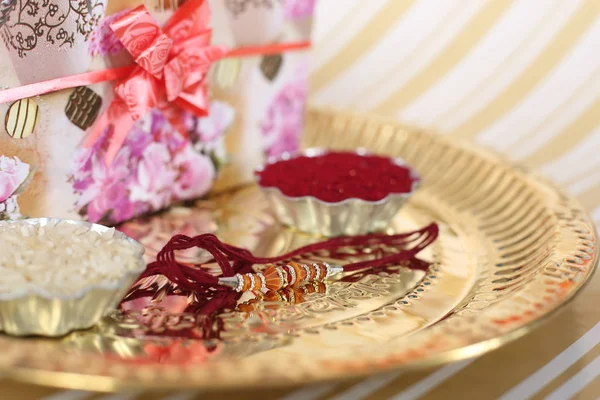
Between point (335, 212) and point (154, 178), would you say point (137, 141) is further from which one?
point (335, 212)

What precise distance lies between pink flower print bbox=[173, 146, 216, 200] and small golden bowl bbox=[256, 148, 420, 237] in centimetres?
12

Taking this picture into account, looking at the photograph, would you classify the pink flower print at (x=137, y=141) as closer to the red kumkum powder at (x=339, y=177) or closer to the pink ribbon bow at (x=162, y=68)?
the pink ribbon bow at (x=162, y=68)

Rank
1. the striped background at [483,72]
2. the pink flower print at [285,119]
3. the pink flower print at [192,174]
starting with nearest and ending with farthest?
the pink flower print at [192,174] < the pink flower print at [285,119] < the striped background at [483,72]

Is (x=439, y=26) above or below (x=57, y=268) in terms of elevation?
above

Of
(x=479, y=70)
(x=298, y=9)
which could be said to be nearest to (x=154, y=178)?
(x=298, y=9)

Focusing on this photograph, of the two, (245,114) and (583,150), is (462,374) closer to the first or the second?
(245,114)

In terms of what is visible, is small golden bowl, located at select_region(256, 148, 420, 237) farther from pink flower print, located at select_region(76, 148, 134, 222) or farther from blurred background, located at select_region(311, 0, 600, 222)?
blurred background, located at select_region(311, 0, 600, 222)

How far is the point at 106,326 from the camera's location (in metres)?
0.78

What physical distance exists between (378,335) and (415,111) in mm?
1060

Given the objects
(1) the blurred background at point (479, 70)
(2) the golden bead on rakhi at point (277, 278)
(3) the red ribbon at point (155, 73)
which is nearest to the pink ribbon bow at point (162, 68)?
(3) the red ribbon at point (155, 73)

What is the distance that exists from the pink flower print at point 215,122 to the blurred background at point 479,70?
17.9 inches

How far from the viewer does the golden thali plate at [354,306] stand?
665mm

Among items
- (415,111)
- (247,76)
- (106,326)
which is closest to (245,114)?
(247,76)

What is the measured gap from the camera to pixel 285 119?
1.26m
